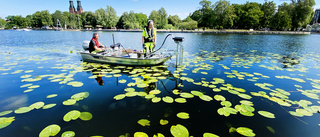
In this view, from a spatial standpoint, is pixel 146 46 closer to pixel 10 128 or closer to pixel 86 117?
pixel 86 117

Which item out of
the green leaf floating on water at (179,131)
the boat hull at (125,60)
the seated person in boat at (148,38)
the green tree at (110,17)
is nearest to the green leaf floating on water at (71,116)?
the green leaf floating on water at (179,131)

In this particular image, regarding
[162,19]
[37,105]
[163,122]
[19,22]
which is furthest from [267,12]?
[19,22]

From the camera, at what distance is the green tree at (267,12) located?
64.5 metres

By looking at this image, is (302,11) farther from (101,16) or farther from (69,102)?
(101,16)

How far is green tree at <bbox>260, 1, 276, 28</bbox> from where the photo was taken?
64.5m

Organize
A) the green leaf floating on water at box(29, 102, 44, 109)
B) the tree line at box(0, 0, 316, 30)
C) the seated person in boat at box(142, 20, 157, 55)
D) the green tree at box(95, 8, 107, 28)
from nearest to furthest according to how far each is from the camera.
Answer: the green leaf floating on water at box(29, 102, 44, 109), the seated person in boat at box(142, 20, 157, 55), the tree line at box(0, 0, 316, 30), the green tree at box(95, 8, 107, 28)

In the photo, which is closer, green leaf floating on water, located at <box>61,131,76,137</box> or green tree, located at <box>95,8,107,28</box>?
green leaf floating on water, located at <box>61,131,76,137</box>

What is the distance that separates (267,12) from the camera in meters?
65.2

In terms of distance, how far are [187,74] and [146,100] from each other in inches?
127

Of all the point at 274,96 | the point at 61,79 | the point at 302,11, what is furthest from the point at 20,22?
the point at 302,11

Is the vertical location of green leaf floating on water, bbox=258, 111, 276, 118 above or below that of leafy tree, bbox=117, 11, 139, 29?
below

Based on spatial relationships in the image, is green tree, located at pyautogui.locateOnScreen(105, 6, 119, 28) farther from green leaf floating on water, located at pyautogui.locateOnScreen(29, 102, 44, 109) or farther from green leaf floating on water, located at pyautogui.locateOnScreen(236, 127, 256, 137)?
green leaf floating on water, located at pyautogui.locateOnScreen(236, 127, 256, 137)

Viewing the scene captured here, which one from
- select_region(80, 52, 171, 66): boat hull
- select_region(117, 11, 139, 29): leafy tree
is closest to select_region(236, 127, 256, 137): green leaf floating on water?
select_region(80, 52, 171, 66): boat hull

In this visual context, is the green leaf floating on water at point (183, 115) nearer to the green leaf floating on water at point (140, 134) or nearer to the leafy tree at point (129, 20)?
the green leaf floating on water at point (140, 134)
